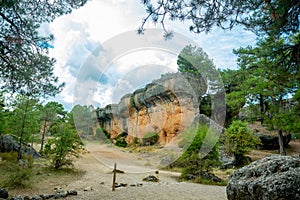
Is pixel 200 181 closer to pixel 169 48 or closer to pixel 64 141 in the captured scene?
pixel 169 48

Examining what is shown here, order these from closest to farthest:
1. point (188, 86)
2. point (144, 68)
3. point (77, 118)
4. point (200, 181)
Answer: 1. point (200, 181)
2. point (144, 68)
3. point (77, 118)
4. point (188, 86)

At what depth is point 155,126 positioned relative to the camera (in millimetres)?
18578

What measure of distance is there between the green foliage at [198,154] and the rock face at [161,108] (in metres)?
5.31

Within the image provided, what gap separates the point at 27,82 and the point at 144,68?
529 centimetres

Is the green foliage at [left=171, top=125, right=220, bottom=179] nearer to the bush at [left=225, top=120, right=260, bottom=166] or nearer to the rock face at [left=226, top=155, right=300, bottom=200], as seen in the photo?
the bush at [left=225, top=120, right=260, bottom=166]

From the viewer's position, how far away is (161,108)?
18.1m

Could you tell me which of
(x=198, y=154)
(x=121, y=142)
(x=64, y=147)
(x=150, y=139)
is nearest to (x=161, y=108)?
(x=150, y=139)

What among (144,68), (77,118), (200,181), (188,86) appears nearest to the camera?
(200,181)

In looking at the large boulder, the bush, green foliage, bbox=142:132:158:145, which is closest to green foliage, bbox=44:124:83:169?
the large boulder

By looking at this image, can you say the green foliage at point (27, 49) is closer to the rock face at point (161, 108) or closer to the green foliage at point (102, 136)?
the green foliage at point (102, 136)

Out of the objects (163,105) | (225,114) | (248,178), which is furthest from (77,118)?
(225,114)

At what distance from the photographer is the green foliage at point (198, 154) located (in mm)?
8742

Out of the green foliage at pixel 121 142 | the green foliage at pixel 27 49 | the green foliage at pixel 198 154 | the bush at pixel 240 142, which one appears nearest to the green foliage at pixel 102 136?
the green foliage at pixel 121 142

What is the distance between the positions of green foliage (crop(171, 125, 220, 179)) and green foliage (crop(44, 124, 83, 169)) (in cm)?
462
